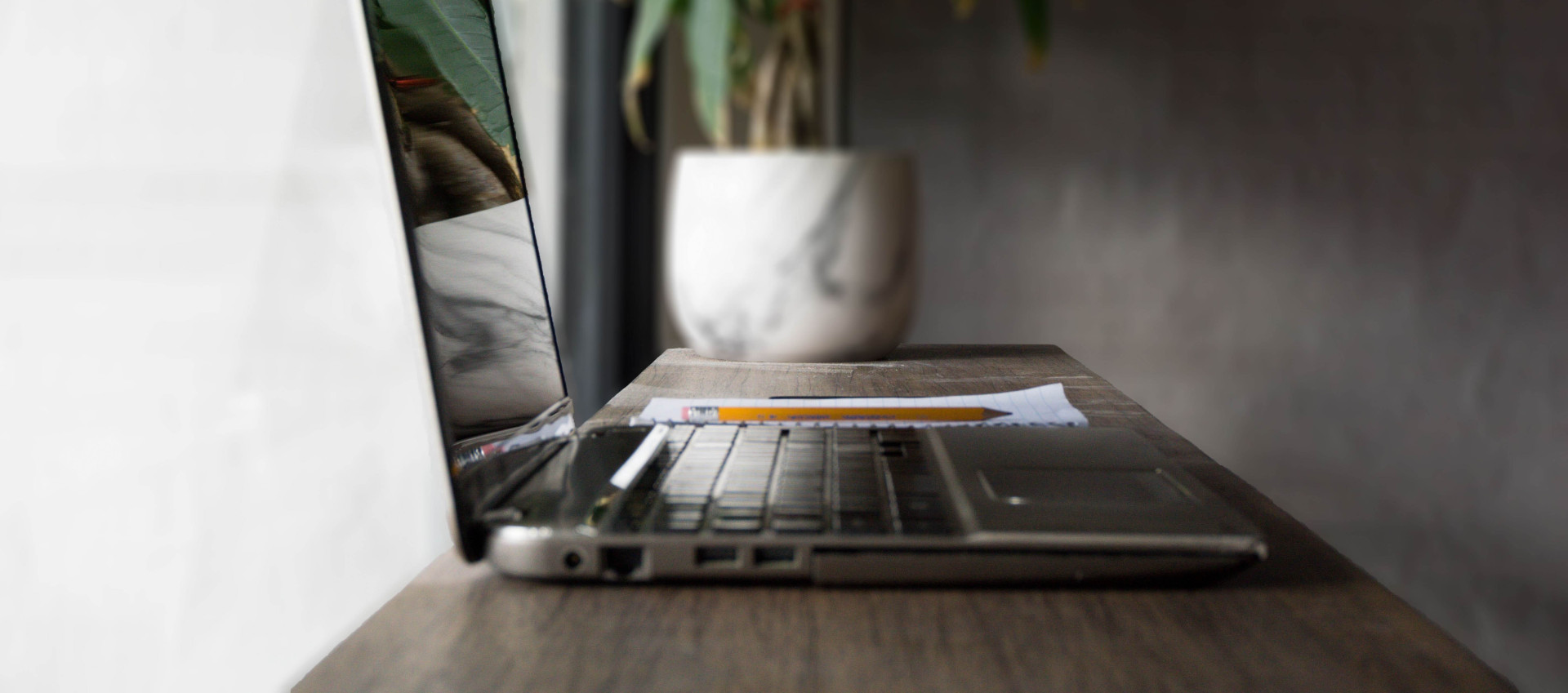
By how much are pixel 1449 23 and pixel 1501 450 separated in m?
0.80

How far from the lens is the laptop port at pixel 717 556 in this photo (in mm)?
353

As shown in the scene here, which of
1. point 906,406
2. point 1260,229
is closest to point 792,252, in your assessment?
point 906,406

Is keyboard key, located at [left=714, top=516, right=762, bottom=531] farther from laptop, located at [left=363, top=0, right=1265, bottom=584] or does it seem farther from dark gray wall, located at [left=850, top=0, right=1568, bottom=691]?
dark gray wall, located at [left=850, top=0, right=1568, bottom=691]

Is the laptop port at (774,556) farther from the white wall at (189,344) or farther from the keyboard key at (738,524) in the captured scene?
the white wall at (189,344)

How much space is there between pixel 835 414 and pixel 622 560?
282 millimetres

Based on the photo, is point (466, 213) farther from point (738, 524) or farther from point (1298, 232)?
point (1298, 232)

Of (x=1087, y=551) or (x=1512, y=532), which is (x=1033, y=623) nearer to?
(x=1087, y=551)

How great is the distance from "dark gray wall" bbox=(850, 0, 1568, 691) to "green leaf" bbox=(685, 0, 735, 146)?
3.21ft

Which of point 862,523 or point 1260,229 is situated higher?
point 862,523

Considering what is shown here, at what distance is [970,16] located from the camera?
79.4 inches

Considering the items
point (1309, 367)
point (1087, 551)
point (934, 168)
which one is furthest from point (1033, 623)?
point (1309, 367)

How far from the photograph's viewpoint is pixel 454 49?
0.50 meters

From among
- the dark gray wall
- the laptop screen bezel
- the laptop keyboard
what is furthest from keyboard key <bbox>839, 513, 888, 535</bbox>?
the dark gray wall

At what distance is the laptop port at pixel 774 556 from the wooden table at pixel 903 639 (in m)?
0.01
